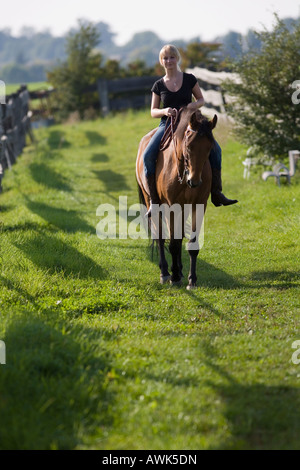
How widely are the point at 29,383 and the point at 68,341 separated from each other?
0.78 metres

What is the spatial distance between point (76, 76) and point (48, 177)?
17.9m

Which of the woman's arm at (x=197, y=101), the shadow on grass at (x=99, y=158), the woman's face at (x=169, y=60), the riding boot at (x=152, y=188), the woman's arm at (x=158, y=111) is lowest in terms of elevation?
the shadow on grass at (x=99, y=158)

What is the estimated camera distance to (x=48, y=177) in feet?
52.4

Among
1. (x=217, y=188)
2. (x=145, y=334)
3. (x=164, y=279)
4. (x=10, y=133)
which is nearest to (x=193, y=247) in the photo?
(x=164, y=279)

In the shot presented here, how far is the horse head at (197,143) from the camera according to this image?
6.90 metres

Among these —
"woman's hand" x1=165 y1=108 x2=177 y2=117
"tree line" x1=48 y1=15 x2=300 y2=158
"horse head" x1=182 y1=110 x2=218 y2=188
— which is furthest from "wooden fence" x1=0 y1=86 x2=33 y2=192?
"horse head" x1=182 y1=110 x2=218 y2=188

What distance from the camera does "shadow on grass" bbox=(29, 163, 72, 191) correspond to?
15.2 meters

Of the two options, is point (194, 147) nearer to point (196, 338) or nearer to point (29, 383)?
point (196, 338)

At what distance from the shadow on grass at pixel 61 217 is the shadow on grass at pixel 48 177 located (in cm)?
214

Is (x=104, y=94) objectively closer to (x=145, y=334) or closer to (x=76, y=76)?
(x=76, y=76)

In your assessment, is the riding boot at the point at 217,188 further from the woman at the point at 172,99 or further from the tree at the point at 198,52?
the tree at the point at 198,52

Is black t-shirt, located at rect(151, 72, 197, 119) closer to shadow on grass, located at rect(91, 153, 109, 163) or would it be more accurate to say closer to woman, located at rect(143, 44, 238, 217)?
woman, located at rect(143, 44, 238, 217)

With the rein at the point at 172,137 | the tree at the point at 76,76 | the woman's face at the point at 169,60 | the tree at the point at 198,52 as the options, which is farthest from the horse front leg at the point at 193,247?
the tree at the point at 198,52
